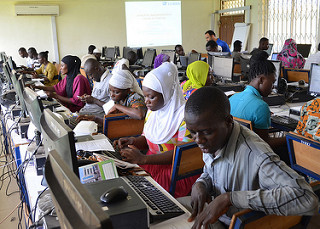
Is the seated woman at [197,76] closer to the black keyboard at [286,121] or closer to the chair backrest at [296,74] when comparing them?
the black keyboard at [286,121]

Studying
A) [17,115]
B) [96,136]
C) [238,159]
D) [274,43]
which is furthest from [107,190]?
[274,43]

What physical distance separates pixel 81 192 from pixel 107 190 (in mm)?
696

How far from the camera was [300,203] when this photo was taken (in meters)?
1.04

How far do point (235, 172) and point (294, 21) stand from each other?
8.37 meters

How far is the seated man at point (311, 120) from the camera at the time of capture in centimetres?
210

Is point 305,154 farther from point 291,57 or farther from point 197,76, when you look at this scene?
point 291,57

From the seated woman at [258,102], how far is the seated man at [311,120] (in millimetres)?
230

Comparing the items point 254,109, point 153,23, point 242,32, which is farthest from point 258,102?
point 153,23

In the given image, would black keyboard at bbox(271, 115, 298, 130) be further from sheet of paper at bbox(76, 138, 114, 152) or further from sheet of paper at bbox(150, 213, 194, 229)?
sheet of paper at bbox(150, 213, 194, 229)

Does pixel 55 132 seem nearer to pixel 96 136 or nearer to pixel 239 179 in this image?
pixel 239 179

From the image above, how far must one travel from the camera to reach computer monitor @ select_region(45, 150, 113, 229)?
1.52ft

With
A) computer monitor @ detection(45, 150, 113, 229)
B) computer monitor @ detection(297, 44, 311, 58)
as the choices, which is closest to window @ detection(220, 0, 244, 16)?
computer monitor @ detection(297, 44, 311, 58)

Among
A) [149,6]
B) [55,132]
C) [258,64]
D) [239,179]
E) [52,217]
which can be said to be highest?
[149,6]

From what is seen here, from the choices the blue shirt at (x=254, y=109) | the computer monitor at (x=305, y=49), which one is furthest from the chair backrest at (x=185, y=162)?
the computer monitor at (x=305, y=49)
